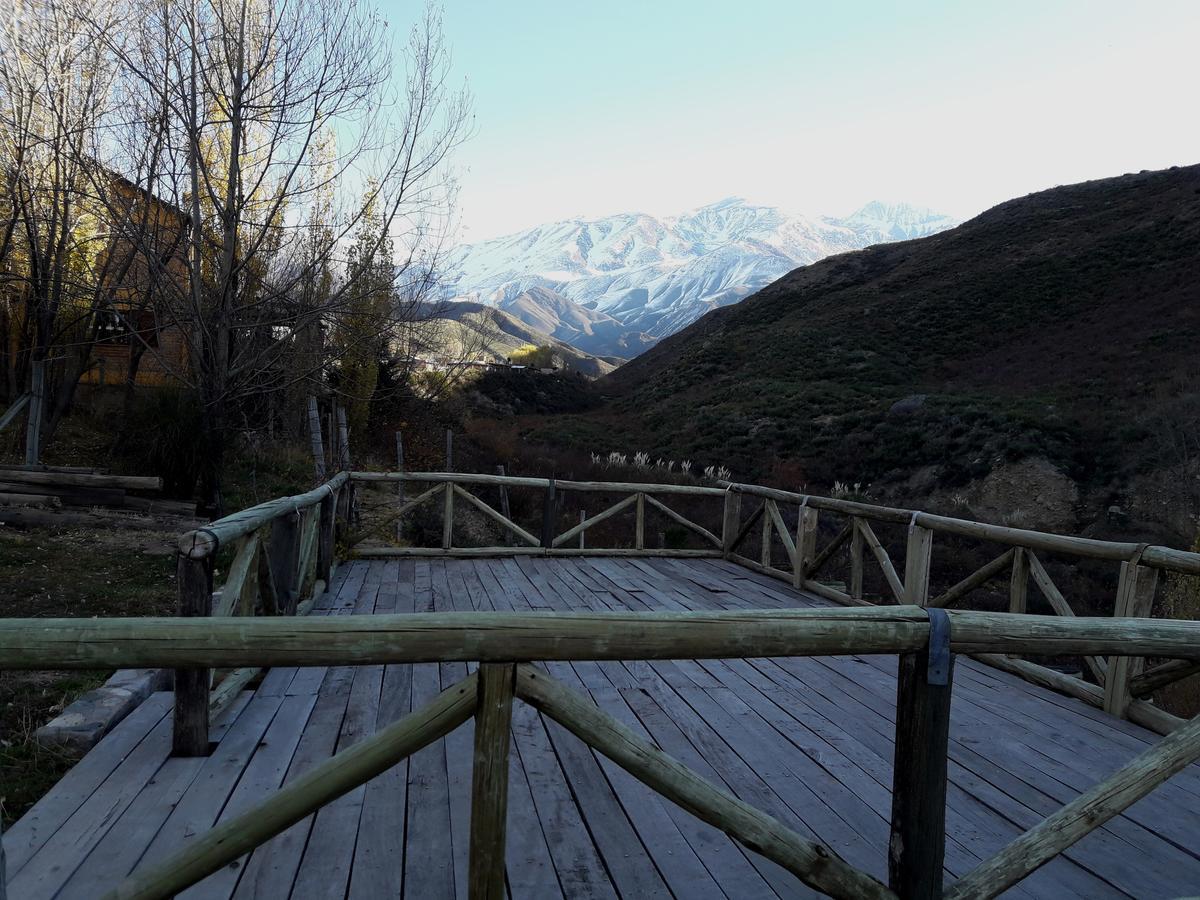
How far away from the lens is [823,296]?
44812 millimetres

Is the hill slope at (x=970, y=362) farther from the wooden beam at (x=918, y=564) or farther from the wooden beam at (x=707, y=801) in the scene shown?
the wooden beam at (x=707, y=801)

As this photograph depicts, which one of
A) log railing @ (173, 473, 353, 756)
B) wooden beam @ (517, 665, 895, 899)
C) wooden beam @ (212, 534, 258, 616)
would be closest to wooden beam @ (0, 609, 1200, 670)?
wooden beam @ (517, 665, 895, 899)

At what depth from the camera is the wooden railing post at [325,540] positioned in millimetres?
6555

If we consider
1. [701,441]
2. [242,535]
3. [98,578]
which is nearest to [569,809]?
[242,535]

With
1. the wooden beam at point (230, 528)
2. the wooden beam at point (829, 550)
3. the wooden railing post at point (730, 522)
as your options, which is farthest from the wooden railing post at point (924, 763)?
the wooden railing post at point (730, 522)

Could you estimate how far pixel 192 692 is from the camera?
324cm

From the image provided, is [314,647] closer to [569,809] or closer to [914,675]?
[914,675]

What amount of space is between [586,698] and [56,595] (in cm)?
732

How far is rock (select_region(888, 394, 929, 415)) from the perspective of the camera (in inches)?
1010

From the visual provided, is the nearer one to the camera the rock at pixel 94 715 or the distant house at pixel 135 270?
the rock at pixel 94 715

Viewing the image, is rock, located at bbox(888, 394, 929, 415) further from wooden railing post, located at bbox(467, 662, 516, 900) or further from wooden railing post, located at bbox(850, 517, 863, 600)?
wooden railing post, located at bbox(467, 662, 516, 900)

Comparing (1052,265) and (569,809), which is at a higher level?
(1052,265)

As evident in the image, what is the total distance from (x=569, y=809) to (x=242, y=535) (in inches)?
75.7

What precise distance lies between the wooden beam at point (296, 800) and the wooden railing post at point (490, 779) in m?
0.04
